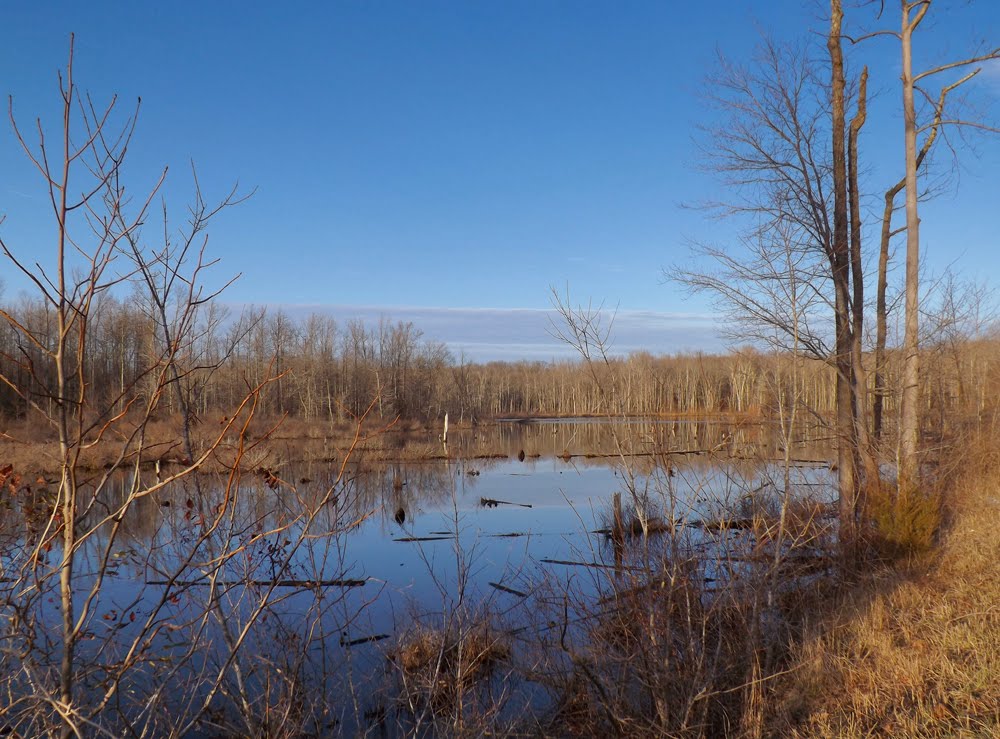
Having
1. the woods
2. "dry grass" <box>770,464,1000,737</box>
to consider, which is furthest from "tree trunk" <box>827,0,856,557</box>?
"dry grass" <box>770,464,1000,737</box>

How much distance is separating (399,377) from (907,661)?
163 ft

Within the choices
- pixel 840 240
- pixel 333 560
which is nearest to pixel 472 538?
pixel 333 560

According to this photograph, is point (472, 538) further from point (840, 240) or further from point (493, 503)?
point (840, 240)

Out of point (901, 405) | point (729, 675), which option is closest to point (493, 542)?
point (901, 405)

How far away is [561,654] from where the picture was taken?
707cm

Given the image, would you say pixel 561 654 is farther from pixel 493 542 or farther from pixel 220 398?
pixel 220 398

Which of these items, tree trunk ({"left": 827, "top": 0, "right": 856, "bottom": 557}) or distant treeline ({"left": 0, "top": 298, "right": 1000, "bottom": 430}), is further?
tree trunk ({"left": 827, "top": 0, "right": 856, "bottom": 557})

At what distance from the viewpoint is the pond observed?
3.11m

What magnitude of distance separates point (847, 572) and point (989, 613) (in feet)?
9.37

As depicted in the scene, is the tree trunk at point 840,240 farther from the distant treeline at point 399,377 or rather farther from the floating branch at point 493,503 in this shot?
the floating branch at point 493,503

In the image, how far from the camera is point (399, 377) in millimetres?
53938

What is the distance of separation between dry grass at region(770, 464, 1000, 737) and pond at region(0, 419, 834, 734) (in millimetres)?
1264

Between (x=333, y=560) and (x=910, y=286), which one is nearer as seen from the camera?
(x=910, y=286)

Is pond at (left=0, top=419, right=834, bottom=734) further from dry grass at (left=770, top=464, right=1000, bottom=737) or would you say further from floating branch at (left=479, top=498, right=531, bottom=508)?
dry grass at (left=770, top=464, right=1000, bottom=737)
